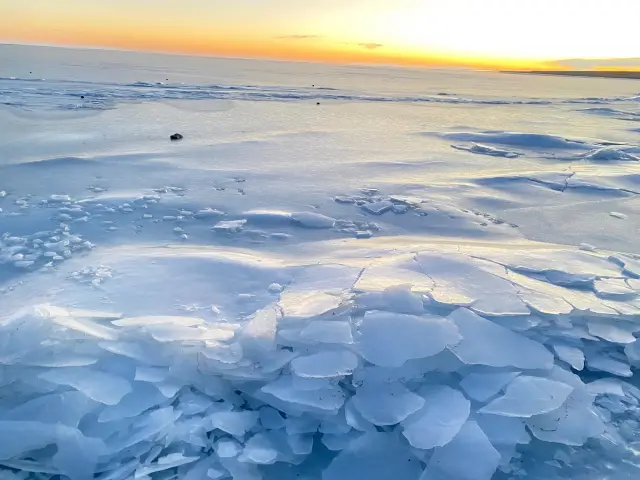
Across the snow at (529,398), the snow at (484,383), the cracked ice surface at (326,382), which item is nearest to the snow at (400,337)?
the cracked ice surface at (326,382)

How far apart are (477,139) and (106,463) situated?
22.3 ft

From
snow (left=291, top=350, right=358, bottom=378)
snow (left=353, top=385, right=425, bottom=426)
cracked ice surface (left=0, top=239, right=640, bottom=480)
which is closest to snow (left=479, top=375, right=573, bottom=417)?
cracked ice surface (left=0, top=239, right=640, bottom=480)

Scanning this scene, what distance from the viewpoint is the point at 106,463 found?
155 centimetres

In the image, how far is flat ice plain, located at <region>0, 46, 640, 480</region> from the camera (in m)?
1.57

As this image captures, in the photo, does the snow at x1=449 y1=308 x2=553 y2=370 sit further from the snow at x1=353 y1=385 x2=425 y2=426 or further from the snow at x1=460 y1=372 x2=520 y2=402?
the snow at x1=353 y1=385 x2=425 y2=426

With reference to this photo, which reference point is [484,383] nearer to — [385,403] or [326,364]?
[385,403]

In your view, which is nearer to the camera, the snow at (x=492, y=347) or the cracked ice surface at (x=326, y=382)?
the cracked ice surface at (x=326, y=382)

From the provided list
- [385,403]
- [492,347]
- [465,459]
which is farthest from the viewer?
[492,347]

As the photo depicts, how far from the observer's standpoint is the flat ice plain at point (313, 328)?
157cm

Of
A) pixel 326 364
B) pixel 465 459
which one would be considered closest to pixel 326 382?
pixel 326 364

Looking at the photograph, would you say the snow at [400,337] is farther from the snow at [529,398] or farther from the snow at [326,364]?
the snow at [529,398]

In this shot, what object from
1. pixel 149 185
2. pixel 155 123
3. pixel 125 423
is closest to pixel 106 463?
pixel 125 423

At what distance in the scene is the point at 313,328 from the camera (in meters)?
1.90

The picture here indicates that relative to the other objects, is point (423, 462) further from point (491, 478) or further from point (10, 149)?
point (10, 149)
